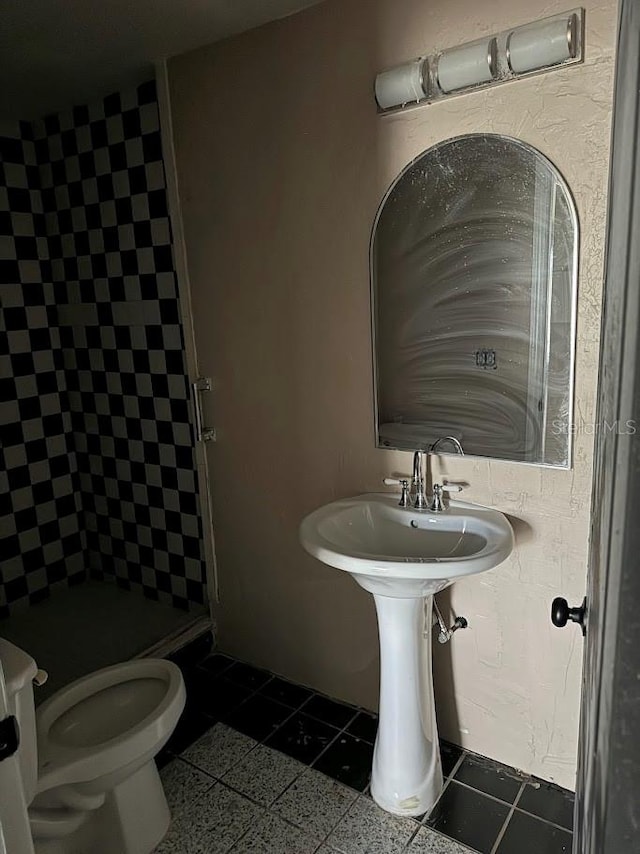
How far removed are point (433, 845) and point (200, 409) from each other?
142 cm

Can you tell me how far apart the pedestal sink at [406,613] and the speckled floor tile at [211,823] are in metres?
0.35

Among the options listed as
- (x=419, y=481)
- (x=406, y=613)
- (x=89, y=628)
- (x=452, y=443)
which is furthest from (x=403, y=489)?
(x=89, y=628)

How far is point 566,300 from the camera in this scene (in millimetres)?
1430

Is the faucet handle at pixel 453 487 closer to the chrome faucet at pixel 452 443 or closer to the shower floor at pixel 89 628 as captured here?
the chrome faucet at pixel 452 443

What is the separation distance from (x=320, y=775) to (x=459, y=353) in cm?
121

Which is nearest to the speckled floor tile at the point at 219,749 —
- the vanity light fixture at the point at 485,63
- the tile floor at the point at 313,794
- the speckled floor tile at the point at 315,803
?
the tile floor at the point at 313,794

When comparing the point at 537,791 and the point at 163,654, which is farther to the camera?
the point at 163,654

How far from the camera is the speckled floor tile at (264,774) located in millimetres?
1716

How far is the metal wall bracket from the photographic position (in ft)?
7.00

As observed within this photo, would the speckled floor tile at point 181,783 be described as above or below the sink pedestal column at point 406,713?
below

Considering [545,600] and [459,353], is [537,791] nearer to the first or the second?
[545,600]

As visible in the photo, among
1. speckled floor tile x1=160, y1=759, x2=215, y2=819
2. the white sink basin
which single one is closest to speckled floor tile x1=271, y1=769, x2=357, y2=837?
speckled floor tile x1=160, y1=759, x2=215, y2=819

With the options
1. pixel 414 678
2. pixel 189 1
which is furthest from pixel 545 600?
pixel 189 1

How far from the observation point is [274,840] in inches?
61.7
